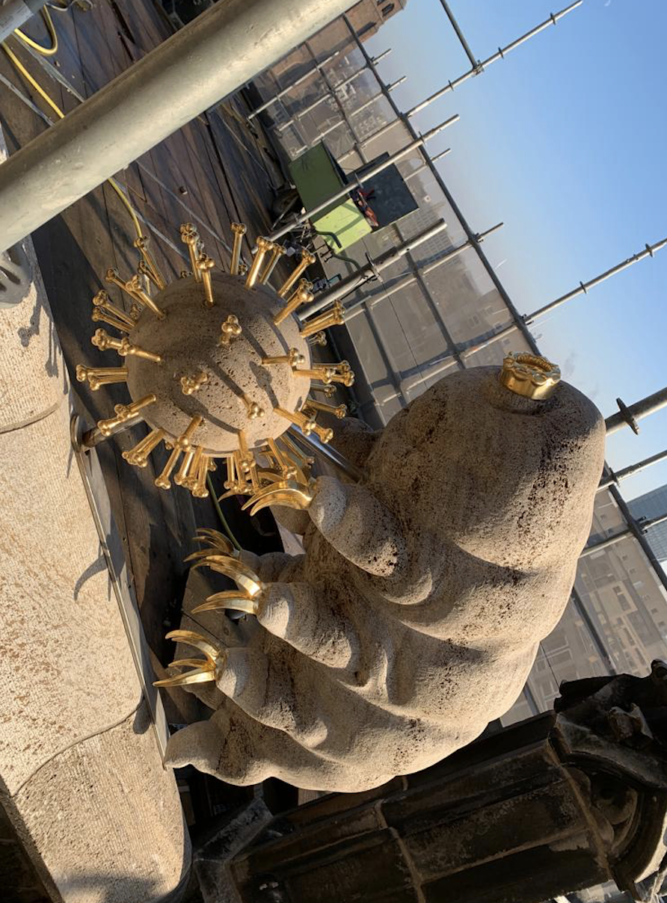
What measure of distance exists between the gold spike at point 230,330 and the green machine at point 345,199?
16.0 feet

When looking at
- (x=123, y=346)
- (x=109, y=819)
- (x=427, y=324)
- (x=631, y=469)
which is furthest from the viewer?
(x=427, y=324)

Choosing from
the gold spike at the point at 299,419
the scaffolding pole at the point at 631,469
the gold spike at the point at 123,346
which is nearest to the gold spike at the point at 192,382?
the gold spike at the point at 123,346

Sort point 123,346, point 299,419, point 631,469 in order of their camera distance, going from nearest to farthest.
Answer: point 123,346, point 299,419, point 631,469

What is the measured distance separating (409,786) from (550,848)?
62cm

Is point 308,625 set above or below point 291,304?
below

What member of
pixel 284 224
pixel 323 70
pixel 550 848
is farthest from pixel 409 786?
pixel 323 70

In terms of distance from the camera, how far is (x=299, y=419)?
199 cm

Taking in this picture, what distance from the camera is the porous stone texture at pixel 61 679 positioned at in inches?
80.4

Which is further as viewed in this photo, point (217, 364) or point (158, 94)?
point (217, 364)

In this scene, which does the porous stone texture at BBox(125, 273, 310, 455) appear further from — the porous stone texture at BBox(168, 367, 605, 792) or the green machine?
the green machine

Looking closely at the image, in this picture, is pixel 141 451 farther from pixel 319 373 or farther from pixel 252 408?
pixel 319 373

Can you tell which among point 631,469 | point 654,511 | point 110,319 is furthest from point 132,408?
point 654,511

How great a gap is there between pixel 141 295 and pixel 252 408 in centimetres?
48

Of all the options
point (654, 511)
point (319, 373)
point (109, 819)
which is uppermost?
point (319, 373)
